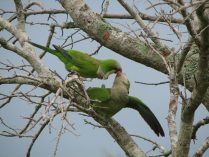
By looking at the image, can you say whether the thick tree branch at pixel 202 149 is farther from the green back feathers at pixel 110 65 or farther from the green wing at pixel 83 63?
the green wing at pixel 83 63

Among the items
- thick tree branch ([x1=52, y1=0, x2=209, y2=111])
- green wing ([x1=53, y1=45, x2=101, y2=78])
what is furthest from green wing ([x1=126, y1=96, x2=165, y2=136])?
green wing ([x1=53, y1=45, x2=101, y2=78])

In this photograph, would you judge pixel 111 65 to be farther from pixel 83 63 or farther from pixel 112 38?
pixel 112 38

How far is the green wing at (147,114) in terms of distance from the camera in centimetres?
619

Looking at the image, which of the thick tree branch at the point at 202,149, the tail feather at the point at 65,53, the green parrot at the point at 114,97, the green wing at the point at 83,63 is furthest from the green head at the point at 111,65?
the thick tree branch at the point at 202,149

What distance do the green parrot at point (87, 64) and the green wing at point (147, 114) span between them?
0.48m

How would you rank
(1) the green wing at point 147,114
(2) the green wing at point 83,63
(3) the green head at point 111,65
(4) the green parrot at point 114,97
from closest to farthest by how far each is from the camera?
(4) the green parrot at point 114,97
(1) the green wing at point 147,114
(3) the green head at point 111,65
(2) the green wing at point 83,63

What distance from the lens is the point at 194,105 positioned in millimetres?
4441

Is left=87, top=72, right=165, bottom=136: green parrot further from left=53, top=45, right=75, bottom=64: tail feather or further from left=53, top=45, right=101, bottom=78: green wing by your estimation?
left=53, top=45, right=75, bottom=64: tail feather

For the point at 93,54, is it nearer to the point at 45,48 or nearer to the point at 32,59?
the point at 45,48

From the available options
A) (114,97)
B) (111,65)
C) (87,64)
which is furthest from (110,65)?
(114,97)

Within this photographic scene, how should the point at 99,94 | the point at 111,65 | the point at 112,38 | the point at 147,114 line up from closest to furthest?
the point at 99,94 → the point at 112,38 → the point at 147,114 → the point at 111,65

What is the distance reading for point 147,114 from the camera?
6293mm

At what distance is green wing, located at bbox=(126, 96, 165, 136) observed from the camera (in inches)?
244

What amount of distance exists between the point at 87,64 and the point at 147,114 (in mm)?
990
